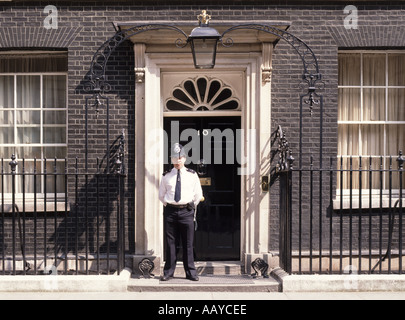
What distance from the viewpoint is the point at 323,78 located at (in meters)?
8.67

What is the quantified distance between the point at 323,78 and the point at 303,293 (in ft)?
10.6

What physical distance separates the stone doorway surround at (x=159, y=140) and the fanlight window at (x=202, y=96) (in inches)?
11.3

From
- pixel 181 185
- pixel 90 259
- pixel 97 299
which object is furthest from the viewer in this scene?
pixel 90 259

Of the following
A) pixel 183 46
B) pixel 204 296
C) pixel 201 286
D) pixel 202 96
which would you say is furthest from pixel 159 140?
pixel 204 296

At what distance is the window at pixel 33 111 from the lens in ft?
29.2

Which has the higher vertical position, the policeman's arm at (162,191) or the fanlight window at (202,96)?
the fanlight window at (202,96)

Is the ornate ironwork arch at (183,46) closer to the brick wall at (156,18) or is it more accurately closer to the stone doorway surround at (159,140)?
the brick wall at (156,18)

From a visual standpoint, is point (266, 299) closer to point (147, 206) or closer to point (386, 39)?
point (147, 206)

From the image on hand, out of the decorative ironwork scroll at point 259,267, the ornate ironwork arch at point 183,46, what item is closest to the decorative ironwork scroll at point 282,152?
the ornate ironwork arch at point 183,46

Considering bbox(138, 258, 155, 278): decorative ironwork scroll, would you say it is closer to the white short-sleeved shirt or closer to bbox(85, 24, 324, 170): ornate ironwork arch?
the white short-sleeved shirt

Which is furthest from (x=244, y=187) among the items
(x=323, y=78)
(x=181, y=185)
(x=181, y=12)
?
(x=181, y=12)

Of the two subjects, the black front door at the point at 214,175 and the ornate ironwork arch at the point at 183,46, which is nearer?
the ornate ironwork arch at the point at 183,46

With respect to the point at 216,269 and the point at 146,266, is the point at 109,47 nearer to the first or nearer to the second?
the point at 146,266

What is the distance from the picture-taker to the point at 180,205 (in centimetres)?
782
